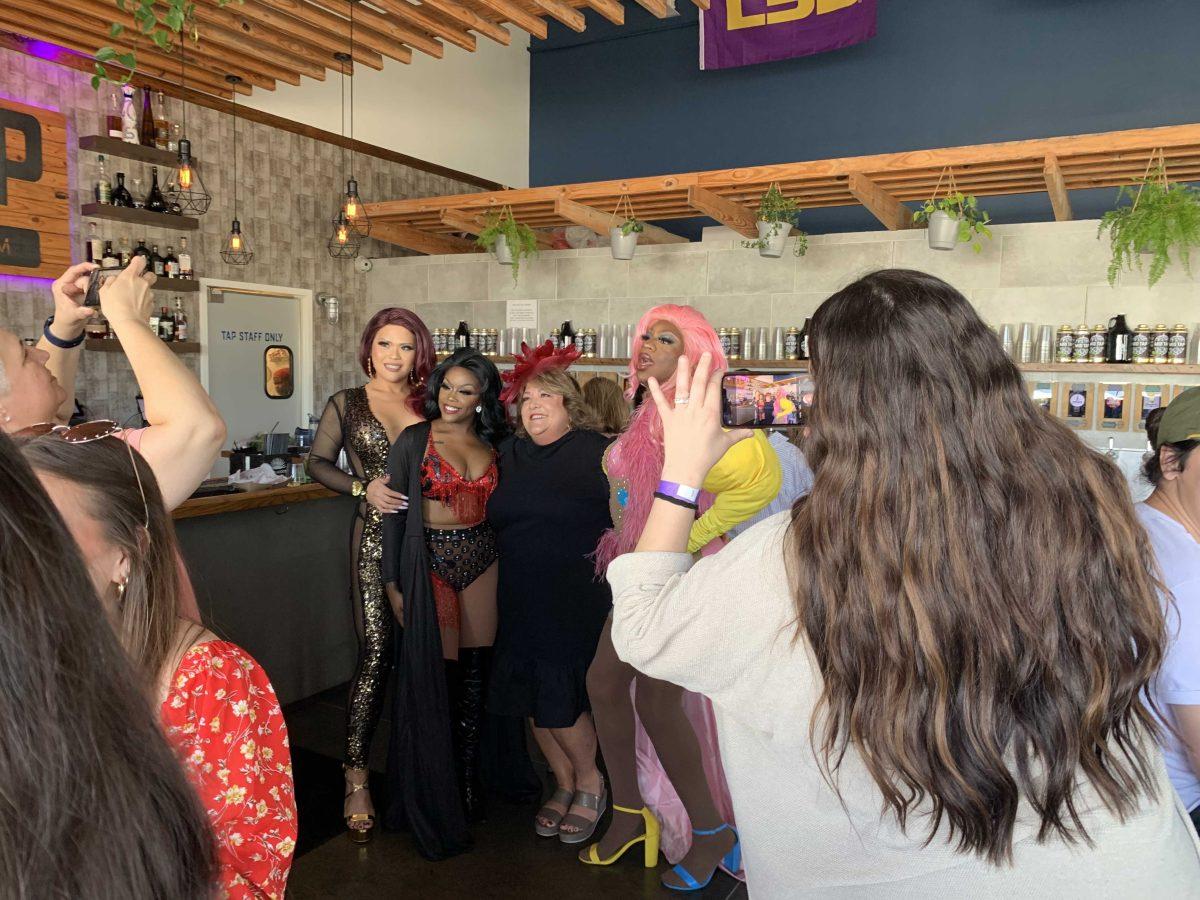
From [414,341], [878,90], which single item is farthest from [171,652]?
[878,90]

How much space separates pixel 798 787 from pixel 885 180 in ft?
17.1

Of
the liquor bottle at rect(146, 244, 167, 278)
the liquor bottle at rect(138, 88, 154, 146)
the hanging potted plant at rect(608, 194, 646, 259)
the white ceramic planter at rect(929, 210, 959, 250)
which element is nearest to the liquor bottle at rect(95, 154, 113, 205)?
the liquor bottle at rect(138, 88, 154, 146)

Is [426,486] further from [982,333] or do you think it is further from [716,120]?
[716,120]

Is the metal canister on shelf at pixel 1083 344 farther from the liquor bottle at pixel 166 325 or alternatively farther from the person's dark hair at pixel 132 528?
the liquor bottle at pixel 166 325

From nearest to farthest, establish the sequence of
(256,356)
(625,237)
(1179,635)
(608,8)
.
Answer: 1. (1179,635)
2. (608,8)
3. (625,237)
4. (256,356)

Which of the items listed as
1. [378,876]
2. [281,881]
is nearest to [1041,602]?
[281,881]

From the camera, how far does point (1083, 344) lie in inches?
207

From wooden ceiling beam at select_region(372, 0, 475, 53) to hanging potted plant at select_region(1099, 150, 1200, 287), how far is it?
4320 millimetres

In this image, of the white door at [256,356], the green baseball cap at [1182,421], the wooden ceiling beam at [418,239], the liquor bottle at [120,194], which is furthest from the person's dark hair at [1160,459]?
the wooden ceiling beam at [418,239]

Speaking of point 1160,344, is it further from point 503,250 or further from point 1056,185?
point 503,250

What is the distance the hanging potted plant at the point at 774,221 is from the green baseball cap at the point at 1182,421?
4.34 meters

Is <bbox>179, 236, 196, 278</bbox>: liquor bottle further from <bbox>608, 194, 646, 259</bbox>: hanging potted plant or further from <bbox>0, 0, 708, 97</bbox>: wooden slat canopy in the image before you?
<bbox>608, 194, 646, 259</bbox>: hanging potted plant

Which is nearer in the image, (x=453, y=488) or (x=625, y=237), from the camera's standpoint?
(x=453, y=488)

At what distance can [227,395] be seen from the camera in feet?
23.3
